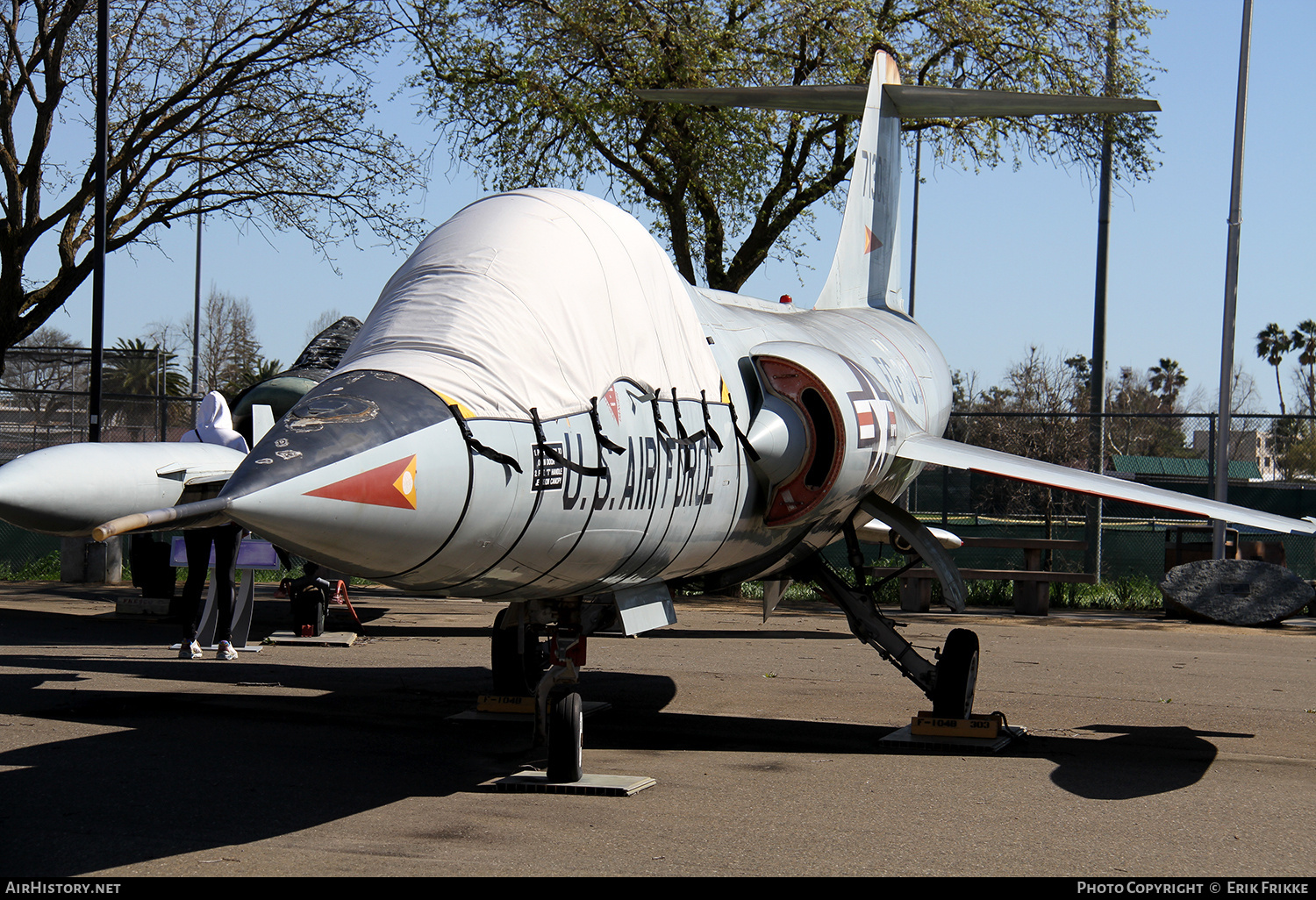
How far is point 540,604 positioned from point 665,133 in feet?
40.3

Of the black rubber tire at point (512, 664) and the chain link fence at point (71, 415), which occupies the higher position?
the chain link fence at point (71, 415)

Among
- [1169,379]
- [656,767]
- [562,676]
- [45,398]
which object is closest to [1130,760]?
[656,767]

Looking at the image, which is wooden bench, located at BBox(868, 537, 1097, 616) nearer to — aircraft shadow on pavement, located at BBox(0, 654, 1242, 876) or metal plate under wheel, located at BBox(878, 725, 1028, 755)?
aircraft shadow on pavement, located at BBox(0, 654, 1242, 876)

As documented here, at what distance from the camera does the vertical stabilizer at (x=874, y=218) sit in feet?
35.5

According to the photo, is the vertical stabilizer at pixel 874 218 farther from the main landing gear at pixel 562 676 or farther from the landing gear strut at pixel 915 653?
the main landing gear at pixel 562 676

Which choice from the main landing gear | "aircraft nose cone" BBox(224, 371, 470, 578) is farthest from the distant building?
"aircraft nose cone" BBox(224, 371, 470, 578)

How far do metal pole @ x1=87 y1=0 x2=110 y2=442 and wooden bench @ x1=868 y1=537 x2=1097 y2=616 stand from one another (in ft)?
32.8

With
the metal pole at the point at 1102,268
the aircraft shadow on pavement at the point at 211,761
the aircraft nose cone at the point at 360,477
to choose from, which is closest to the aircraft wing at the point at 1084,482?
the aircraft shadow on pavement at the point at 211,761

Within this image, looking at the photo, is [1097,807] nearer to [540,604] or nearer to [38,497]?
[540,604]

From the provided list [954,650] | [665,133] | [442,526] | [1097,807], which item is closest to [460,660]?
[954,650]

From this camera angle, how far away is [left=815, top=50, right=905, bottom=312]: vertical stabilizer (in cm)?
1082

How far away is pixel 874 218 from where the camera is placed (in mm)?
11438

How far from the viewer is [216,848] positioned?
4.59m

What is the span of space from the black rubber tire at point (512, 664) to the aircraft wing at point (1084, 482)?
2.90 metres
